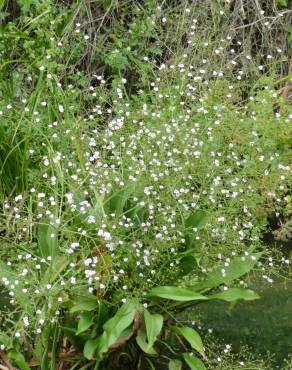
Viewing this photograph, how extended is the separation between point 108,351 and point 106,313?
0.19 metres

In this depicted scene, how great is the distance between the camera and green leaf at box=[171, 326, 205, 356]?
4.29 meters

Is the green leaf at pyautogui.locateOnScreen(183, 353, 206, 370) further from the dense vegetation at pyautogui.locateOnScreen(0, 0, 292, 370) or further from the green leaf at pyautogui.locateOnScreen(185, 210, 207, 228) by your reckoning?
the green leaf at pyautogui.locateOnScreen(185, 210, 207, 228)

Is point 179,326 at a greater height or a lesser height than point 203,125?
lesser

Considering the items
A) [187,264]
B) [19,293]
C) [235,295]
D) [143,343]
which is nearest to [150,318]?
[143,343]

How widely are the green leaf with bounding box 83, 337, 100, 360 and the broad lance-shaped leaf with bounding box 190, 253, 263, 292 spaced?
591 mm

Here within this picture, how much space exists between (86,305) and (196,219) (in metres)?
0.69

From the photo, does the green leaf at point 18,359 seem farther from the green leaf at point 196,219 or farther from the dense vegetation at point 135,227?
the green leaf at point 196,219

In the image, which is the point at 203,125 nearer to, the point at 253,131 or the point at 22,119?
the point at 253,131

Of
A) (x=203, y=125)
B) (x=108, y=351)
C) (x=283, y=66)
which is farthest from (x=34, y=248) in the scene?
(x=283, y=66)

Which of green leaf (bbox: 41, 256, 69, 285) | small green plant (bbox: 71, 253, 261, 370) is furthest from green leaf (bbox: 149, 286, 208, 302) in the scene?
green leaf (bbox: 41, 256, 69, 285)

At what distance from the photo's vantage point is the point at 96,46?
730cm

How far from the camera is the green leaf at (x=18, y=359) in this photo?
4.34 m

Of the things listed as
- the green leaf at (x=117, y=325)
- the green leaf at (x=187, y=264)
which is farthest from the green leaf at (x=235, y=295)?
the green leaf at (x=117, y=325)

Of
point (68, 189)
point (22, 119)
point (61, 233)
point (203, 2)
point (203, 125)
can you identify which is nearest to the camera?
point (61, 233)
